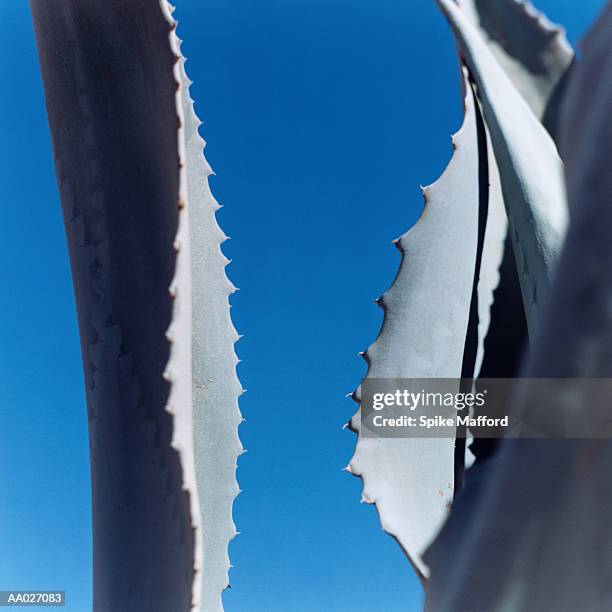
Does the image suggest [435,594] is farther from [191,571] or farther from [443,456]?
[443,456]

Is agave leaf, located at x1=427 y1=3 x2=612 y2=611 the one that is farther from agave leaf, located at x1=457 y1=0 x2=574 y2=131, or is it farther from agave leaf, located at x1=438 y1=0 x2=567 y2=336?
agave leaf, located at x1=457 y1=0 x2=574 y2=131

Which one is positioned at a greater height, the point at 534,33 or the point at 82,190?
the point at 534,33

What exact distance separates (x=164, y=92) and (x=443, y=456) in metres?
0.50

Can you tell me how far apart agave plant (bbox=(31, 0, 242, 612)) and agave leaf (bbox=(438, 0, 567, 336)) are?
29 cm

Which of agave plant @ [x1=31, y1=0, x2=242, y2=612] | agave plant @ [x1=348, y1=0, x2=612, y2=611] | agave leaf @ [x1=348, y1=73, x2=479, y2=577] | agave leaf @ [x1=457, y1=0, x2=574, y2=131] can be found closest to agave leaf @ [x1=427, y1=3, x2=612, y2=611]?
agave plant @ [x1=348, y1=0, x2=612, y2=611]

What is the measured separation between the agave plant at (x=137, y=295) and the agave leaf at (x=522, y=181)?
290 millimetres

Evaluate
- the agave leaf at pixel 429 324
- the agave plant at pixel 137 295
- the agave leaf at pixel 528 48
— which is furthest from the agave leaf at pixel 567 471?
the agave leaf at pixel 528 48

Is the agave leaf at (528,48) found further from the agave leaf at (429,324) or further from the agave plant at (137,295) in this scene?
the agave plant at (137,295)

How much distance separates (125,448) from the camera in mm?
685

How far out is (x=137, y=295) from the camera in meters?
0.70

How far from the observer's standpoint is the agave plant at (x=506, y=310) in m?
0.29

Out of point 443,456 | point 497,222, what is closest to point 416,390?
point 443,456

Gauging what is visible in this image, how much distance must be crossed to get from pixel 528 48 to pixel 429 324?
17.8 inches

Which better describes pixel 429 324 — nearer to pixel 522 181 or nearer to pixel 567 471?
pixel 522 181
